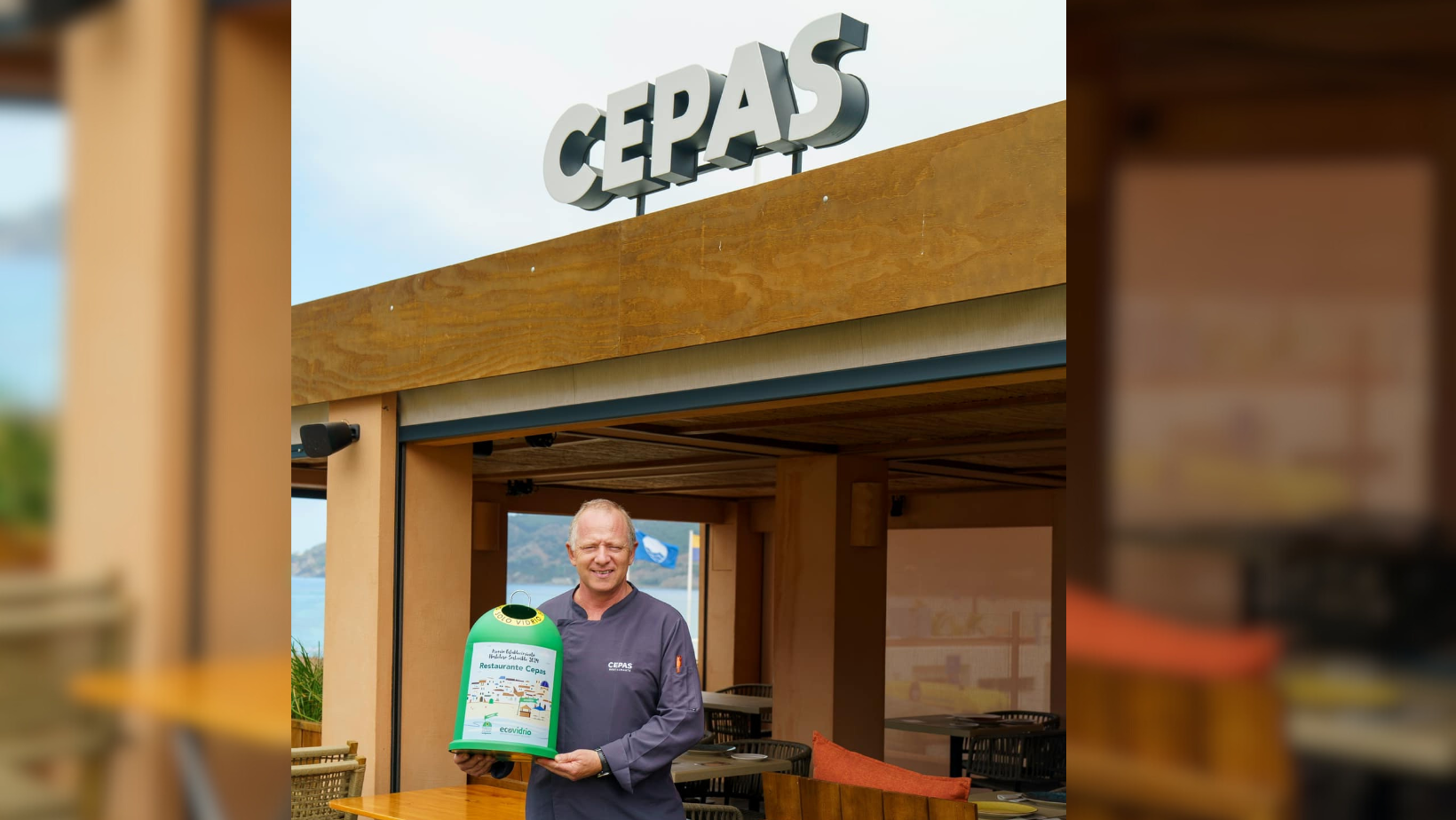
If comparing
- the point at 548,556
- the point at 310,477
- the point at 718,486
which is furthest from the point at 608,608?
the point at 548,556

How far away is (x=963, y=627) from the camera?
14914mm

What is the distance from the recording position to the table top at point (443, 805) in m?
6.18

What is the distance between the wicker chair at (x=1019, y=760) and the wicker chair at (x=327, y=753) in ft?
15.9

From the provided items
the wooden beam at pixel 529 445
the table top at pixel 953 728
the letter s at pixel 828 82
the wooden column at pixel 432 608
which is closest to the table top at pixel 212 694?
the wooden column at pixel 432 608

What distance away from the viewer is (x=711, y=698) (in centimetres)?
1295

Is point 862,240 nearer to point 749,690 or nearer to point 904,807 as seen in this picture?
point 904,807

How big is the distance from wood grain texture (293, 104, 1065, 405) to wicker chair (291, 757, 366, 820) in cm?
219

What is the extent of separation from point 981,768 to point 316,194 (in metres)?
99.2

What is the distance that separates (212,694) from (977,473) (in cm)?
1186

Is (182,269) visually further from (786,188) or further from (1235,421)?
(786,188)

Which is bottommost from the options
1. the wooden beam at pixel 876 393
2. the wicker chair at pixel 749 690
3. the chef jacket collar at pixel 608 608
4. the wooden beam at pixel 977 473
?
the wicker chair at pixel 749 690

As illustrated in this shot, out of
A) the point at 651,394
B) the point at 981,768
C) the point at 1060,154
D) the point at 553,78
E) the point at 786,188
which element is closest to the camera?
the point at 1060,154

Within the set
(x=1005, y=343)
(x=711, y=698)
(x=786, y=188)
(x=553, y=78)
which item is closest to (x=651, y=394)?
(x=786, y=188)

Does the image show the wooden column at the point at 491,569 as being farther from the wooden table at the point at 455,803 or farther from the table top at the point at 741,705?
the wooden table at the point at 455,803
